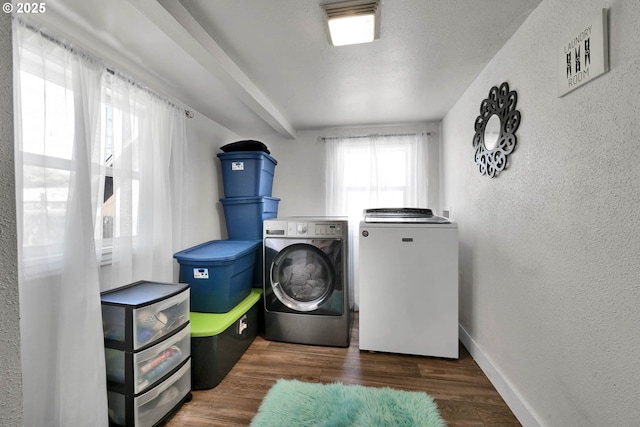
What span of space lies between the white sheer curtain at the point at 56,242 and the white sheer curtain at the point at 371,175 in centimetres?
216

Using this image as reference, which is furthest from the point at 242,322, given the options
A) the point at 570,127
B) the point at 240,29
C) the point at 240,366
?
the point at 570,127

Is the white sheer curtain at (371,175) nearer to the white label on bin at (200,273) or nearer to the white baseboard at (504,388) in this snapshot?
the white baseboard at (504,388)

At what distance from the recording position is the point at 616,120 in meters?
0.82

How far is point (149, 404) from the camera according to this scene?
126cm

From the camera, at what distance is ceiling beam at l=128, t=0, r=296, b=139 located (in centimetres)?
109

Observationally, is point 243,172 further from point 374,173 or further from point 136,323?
point 136,323

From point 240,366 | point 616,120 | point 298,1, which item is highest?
point 298,1

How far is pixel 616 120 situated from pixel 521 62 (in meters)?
0.69

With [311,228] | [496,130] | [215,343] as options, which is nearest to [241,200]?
[311,228]

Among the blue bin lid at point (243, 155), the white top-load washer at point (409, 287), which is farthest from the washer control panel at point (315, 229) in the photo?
the blue bin lid at point (243, 155)

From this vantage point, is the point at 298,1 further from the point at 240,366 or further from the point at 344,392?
the point at 240,366

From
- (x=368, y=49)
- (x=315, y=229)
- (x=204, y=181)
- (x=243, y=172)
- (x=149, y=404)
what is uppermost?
(x=368, y=49)

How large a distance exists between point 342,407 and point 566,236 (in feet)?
4.60

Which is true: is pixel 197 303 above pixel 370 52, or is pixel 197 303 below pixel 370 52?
below
